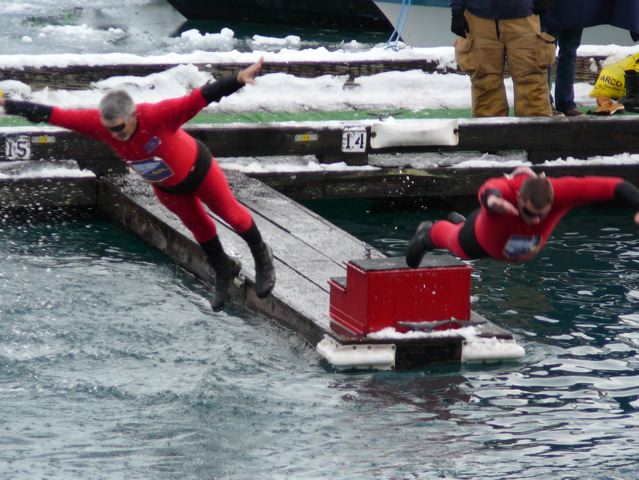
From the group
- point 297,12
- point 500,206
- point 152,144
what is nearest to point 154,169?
point 152,144

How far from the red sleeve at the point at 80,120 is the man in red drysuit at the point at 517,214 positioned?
257 cm

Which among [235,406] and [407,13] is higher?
[407,13]

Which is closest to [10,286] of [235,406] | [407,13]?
[235,406]

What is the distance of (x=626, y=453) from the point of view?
9734 mm

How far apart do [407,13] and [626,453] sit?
19039 mm

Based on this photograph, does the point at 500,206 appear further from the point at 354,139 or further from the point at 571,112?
the point at 571,112

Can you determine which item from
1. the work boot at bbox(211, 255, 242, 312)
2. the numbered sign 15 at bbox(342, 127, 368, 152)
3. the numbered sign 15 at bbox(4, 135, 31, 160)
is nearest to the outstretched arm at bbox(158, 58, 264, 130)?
the work boot at bbox(211, 255, 242, 312)

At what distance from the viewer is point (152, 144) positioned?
9992 mm

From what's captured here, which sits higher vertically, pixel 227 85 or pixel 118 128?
pixel 227 85

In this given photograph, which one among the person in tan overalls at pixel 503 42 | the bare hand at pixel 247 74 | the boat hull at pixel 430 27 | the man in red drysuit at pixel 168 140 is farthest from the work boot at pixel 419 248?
the boat hull at pixel 430 27

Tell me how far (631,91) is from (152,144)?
8.65 metres

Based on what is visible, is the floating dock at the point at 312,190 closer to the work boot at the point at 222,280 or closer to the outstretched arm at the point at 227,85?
the work boot at the point at 222,280

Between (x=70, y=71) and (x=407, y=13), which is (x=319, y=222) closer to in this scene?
(x=70, y=71)

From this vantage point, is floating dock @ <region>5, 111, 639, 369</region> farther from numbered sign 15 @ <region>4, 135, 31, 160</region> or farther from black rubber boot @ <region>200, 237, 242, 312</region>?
black rubber boot @ <region>200, 237, 242, 312</region>
